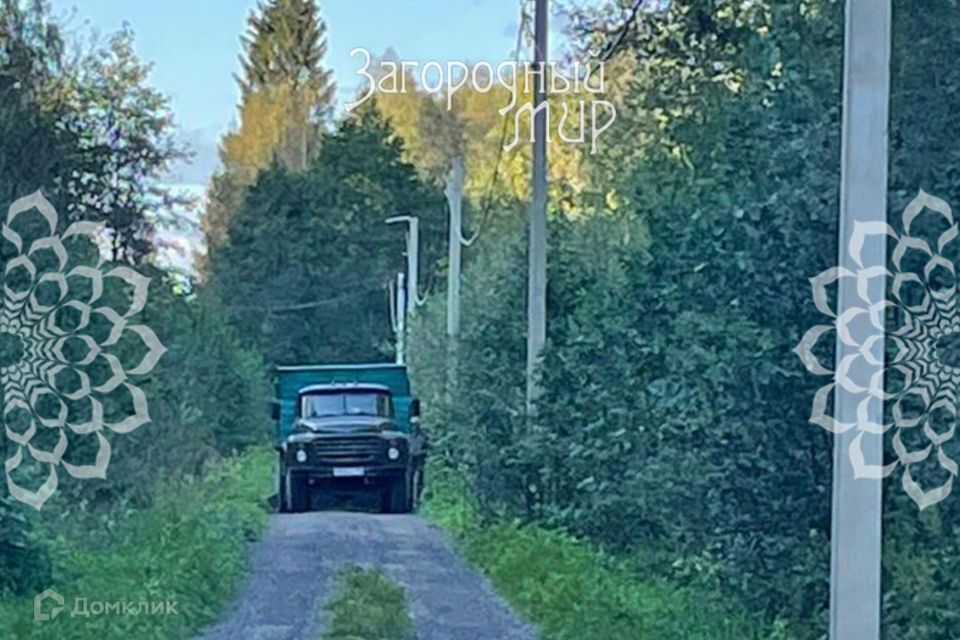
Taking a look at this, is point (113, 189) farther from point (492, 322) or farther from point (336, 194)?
point (492, 322)

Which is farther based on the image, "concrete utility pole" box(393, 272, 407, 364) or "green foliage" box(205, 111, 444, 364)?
"concrete utility pole" box(393, 272, 407, 364)

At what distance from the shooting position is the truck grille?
4.30 m

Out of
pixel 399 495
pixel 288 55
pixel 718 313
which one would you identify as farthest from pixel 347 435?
pixel 718 313

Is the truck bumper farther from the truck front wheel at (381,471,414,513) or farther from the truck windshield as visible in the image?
the truck windshield

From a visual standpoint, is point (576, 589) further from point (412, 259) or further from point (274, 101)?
point (274, 101)

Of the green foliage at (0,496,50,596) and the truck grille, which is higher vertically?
the truck grille

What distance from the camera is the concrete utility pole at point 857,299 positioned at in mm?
3248

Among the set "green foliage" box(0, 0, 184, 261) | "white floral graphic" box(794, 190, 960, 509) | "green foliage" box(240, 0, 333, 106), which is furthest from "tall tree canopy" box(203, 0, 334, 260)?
"white floral graphic" box(794, 190, 960, 509)

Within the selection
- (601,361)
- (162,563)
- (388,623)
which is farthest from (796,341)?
(162,563)

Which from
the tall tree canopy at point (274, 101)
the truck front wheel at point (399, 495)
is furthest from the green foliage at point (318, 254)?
the truck front wheel at point (399, 495)

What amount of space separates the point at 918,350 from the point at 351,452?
1.68 metres

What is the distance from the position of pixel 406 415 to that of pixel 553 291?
2.06 ft

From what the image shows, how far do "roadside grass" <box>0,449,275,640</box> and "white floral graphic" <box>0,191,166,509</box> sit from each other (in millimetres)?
205

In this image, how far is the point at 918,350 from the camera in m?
3.55
